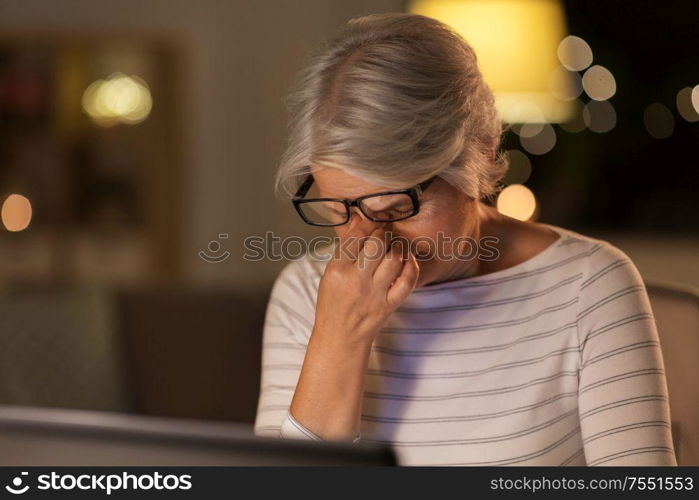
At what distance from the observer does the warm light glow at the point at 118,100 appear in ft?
13.5

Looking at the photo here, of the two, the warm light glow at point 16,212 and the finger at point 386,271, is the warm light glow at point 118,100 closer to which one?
the warm light glow at point 16,212

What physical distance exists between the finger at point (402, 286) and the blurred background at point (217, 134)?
199cm

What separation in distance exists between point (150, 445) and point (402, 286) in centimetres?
63

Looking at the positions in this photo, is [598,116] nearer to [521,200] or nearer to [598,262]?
[521,200]

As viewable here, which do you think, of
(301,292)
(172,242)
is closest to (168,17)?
(172,242)

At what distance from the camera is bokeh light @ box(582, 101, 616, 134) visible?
3.72 meters

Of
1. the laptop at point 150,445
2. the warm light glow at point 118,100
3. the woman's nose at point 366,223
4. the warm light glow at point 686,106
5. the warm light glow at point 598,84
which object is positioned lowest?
the laptop at point 150,445

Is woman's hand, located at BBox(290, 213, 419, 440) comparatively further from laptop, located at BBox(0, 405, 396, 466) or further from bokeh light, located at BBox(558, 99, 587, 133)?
bokeh light, located at BBox(558, 99, 587, 133)

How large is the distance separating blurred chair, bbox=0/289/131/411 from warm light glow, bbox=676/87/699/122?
2546 mm

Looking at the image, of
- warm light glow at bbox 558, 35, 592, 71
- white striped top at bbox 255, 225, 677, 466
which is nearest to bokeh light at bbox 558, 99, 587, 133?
warm light glow at bbox 558, 35, 592, 71

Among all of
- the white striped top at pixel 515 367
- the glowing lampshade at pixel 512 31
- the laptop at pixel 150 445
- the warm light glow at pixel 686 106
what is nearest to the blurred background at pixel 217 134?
the warm light glow at pixel 686 106

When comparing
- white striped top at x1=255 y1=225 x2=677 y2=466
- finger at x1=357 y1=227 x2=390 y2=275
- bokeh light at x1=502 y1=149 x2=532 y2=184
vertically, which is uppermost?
bokeh light at x1=502 y1=149 x2=532 y2=184

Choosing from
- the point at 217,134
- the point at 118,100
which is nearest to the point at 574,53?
the point at 217,134

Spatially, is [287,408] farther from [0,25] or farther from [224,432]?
[0,25]
